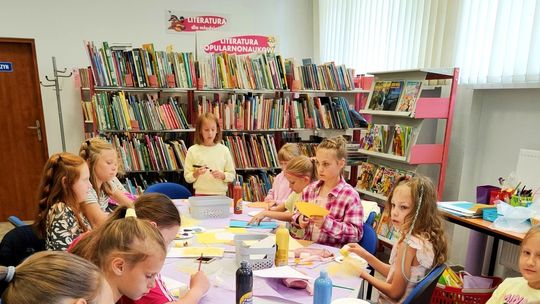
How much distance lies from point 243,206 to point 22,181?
381 cm

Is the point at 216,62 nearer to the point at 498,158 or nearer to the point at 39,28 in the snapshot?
the point at 39,28

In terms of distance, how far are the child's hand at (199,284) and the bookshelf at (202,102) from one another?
8.11 feet

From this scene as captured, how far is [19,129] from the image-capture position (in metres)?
4.64

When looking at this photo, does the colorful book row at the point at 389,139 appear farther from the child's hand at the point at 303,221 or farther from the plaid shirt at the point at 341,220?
the child's hand at the point at 303,221

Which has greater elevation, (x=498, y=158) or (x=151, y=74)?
(x=151, y=74)

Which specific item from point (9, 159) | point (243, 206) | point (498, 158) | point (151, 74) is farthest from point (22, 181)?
point (498, 158)

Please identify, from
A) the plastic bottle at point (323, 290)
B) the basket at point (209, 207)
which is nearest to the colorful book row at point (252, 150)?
the basket at point (209, 207)

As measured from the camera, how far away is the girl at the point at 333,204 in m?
2.00

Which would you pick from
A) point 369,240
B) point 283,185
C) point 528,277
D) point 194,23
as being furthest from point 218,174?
point 194,23

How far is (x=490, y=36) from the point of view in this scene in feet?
9.71

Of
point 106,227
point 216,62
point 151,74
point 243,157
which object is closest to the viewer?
point 106,227

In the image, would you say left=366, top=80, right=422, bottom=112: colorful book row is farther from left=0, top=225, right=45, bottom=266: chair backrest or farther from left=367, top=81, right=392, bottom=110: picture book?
left=0, top=225, right=45, bottom=266: chair backrest

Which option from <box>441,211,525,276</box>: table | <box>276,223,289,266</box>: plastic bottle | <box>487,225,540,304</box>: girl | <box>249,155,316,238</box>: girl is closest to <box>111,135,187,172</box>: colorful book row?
<box>249,155,316,238</box>: girl

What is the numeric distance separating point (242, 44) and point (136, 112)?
2216 mm
